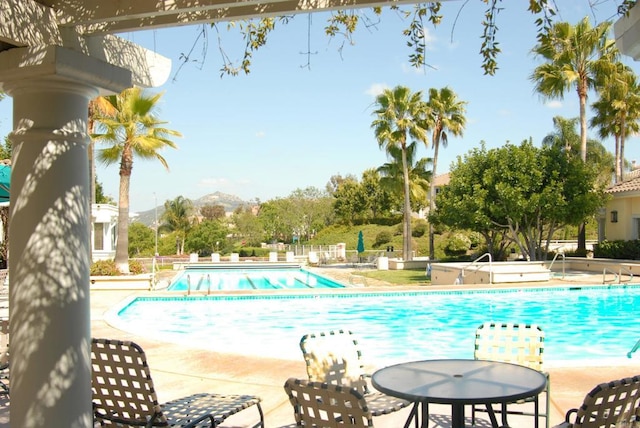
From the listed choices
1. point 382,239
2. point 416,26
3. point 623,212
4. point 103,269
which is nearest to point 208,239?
point 382,239

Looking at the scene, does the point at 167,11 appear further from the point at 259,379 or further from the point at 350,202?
the point at 350,202

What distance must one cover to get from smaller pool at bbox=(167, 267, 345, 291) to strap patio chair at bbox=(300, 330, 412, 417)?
17.3 metres

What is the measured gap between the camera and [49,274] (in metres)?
2.89

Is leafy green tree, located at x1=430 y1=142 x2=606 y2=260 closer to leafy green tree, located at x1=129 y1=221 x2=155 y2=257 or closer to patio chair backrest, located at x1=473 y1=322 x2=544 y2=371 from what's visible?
patio chair backrest, located at x1=473 y1=322 x2=544 y2=371

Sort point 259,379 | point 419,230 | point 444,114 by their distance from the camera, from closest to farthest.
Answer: point 259,379 → point 444,114 → point 419,230

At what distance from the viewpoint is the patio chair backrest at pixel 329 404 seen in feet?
9.11

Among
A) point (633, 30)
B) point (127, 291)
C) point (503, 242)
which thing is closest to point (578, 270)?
point (503, 242)

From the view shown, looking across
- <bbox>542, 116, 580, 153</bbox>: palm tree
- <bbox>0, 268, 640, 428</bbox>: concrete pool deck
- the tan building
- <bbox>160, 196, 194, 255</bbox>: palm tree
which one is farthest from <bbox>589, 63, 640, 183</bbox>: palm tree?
<bbox>160, 196, 194, 255</bbox>: palm tree

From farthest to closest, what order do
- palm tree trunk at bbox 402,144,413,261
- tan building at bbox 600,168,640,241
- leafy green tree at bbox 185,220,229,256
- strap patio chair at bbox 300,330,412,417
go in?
leafy green tree at bbox 185,220,229,256 < palm tree trunk at bbox 402,144,413,261 < tan building at bbox 600,168,640,241 < strap patio chair at bbox 300,330,412,417

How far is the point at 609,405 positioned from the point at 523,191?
73.5ft

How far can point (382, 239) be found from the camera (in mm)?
44219

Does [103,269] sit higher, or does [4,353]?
[103,269]

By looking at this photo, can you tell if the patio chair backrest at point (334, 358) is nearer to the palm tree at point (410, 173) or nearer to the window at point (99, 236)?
the window at point (99, 236)

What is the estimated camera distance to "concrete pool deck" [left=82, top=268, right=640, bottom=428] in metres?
4.98
